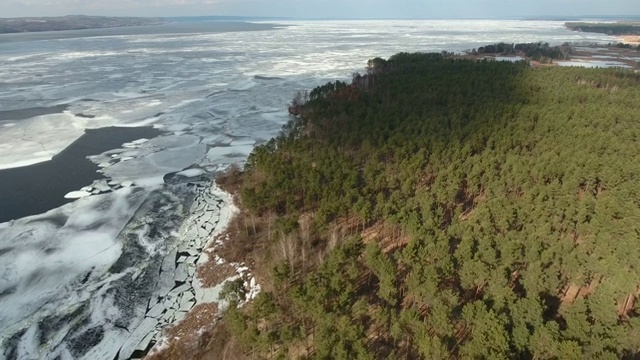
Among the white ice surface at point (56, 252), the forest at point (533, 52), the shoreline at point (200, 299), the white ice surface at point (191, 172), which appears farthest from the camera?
the forest at point (533, 52)

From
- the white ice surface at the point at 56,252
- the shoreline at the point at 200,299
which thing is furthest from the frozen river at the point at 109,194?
the shoreline at the point at 200,299

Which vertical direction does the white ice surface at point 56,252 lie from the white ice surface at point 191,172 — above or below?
below

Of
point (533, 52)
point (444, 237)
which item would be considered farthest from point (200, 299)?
point (533, 52)

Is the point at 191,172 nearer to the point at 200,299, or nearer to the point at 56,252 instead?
the point at 56,252

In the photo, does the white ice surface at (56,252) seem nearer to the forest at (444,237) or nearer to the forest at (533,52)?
the forest at (444,237)

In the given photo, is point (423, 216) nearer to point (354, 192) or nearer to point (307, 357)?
point (354, 192)

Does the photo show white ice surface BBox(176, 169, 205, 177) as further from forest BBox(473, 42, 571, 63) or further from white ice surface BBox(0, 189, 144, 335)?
forest BBox(473, 42, 571, 63)

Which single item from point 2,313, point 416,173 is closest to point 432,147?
point 416,173

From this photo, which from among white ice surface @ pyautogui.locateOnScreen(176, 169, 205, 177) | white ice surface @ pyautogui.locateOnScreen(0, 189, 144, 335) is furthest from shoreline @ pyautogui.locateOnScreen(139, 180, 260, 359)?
white ice surface @ pyautogui.locateOnScreen(176, 169, 205, 177)
